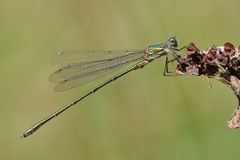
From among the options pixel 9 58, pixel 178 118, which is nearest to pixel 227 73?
pixel 178 118

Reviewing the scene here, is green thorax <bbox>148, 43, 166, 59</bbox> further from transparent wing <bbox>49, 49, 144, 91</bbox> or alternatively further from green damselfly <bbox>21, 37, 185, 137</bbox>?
transparent wing <bbox>49, 49, 144, 91</bbox>

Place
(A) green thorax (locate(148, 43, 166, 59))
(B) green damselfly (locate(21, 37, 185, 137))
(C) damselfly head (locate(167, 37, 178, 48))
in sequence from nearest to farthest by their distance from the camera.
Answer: (C) damselfly head (locate(167, 37, 178, 48)), (A) green thorax (locate(148, 43, 166, 59)), (B) green damselfly (locate(21, 37, 185, 137))

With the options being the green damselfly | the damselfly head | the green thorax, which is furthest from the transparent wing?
the damselfly head

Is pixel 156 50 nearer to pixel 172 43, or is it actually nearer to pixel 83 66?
pixel 172 43

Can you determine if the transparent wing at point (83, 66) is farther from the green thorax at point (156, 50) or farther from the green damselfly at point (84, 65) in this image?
the green thorax at point (156, 50)

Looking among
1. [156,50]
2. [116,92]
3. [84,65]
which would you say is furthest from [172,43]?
[116,92]

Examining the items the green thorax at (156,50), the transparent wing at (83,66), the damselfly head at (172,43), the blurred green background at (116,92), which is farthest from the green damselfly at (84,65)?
the blurred green background at (116,92)

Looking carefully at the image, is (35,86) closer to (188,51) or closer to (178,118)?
(178,118)
